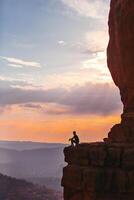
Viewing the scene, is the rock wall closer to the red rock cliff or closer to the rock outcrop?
the rock outcrop

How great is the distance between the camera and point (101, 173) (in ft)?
171

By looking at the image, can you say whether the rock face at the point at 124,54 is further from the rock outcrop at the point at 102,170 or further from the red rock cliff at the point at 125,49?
the rock outcrop at the point at 102,170

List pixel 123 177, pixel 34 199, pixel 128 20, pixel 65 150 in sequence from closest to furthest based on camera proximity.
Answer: pixel 123 177
pixel 65 150
pixel 128 20
pixel 34 199

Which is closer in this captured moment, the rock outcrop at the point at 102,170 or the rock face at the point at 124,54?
the rock outcrop at the point at 102,170

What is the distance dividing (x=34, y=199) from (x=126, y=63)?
13382cm

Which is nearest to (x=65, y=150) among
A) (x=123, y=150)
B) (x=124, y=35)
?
(x=123, y=150)

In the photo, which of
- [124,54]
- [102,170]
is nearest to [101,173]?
[102,170]

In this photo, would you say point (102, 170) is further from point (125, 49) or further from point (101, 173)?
point (125, 49)

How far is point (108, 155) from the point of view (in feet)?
174

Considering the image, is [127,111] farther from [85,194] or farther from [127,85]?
[85,194]

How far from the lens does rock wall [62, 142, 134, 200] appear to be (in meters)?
51.8

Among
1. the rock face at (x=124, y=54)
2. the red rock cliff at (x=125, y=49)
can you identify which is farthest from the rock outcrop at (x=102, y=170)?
the red rock cliff at (x=125, y=49)

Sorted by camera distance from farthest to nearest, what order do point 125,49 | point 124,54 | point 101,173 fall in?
point 124,54, point 125,49, point 101,173

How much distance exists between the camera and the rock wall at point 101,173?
170 feet
